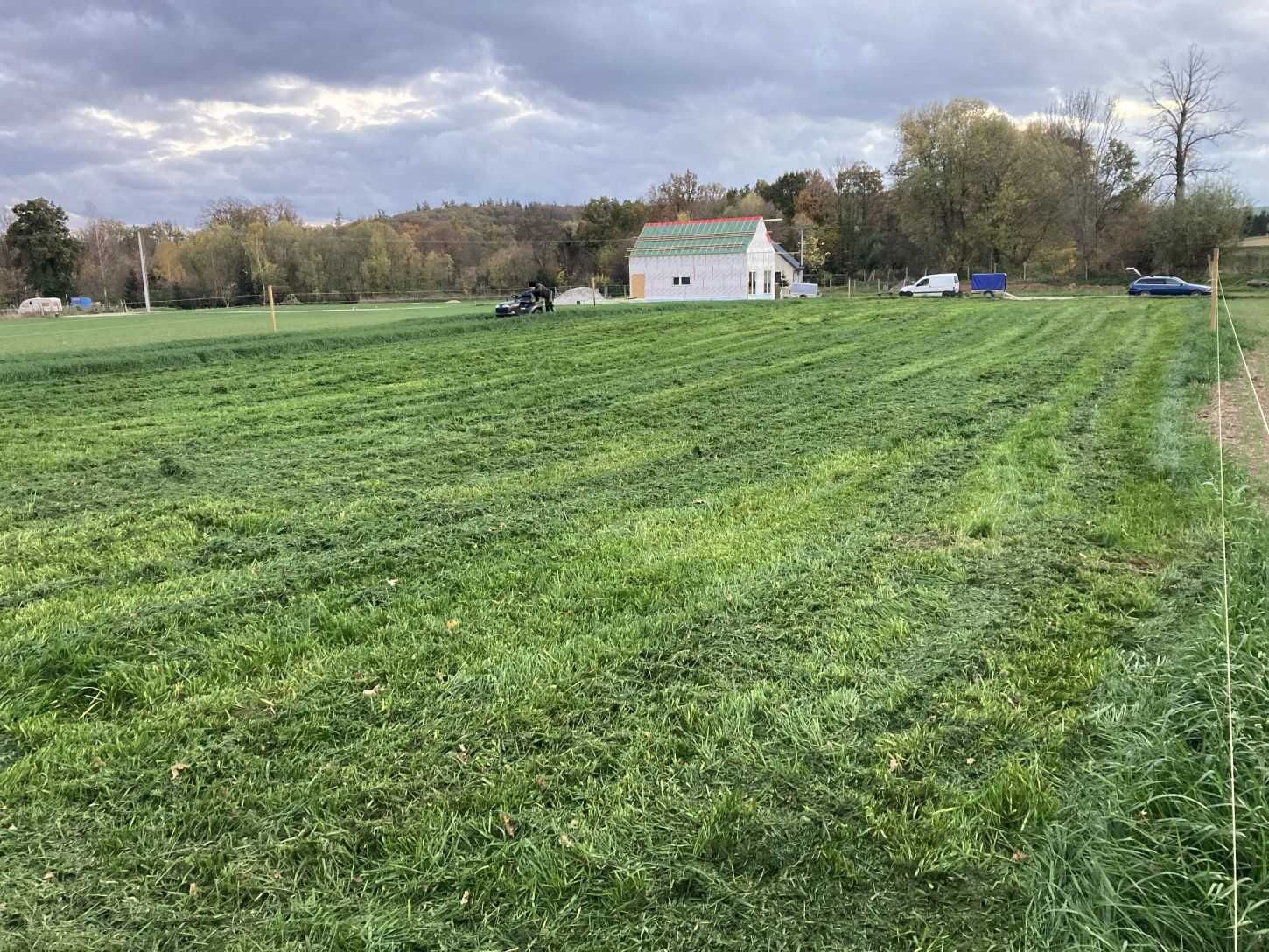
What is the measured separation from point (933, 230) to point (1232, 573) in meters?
56.0

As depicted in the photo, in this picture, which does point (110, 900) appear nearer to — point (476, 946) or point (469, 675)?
point (476, 946)

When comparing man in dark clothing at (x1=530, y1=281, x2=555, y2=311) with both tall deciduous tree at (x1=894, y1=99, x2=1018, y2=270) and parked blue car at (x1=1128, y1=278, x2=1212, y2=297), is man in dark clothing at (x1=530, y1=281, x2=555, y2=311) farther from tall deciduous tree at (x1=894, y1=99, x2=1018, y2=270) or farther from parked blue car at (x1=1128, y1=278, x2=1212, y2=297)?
tall deciduous tree at (x1=894, y1=99, x2=1018, y2=270)

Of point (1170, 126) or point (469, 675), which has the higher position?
point (1170, 126)

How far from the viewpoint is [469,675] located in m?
3.64

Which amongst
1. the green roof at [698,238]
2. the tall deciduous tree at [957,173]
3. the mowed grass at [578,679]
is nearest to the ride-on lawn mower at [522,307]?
the mowed grass at [578,679]

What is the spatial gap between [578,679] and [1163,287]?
4364cm

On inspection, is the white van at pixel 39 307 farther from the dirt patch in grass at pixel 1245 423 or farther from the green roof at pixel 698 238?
the dirt patch in grass at pixel 1245 423

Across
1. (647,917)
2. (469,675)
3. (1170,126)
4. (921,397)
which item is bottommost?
(647,917)

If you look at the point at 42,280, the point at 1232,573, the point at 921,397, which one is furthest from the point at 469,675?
the point at 42,280

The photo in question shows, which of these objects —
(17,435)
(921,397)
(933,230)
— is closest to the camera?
(17,435)

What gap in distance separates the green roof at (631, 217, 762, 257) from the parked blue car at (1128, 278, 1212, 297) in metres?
19.7

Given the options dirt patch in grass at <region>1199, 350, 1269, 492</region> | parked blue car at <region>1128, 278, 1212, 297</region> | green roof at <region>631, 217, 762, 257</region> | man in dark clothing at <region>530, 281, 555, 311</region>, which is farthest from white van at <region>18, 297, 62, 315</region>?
parked blue car at <region>1128, 278, 1212, 297</region>

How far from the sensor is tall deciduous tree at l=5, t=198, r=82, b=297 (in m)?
67.1

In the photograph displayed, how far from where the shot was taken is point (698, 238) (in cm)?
4859
